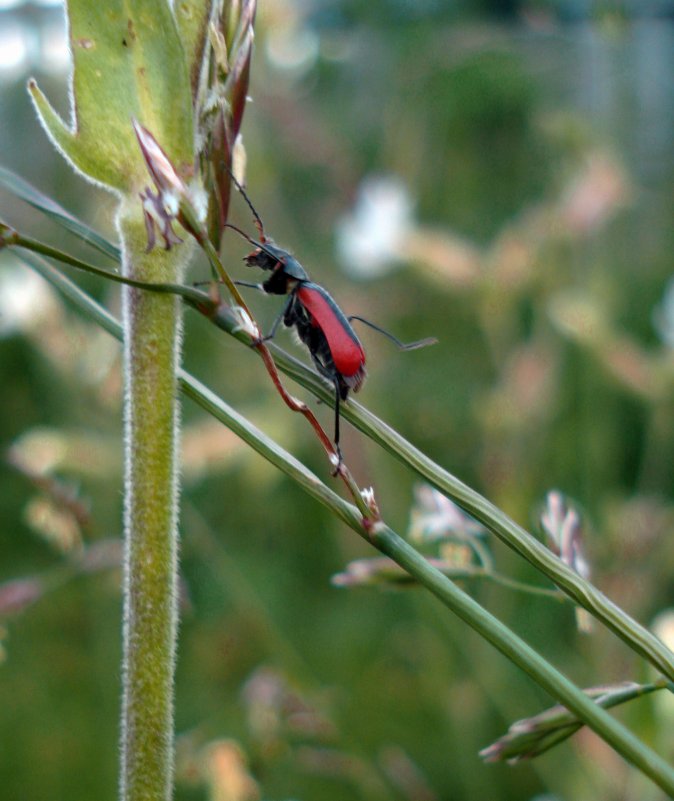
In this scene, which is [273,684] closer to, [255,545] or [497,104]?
[255,545]

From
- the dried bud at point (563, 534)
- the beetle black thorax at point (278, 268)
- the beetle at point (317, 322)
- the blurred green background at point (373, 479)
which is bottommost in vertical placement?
the dried bud at point (563, 534)

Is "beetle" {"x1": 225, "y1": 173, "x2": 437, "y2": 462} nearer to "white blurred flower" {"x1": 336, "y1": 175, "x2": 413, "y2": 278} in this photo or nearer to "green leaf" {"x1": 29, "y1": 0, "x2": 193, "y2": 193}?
"green leaf" {"x1": 29, "y1": 0, "x2": 193, "y2": 193}

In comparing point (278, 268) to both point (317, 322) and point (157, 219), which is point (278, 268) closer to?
point (317, 322)

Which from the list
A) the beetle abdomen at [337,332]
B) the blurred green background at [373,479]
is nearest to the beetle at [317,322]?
the beetle abdomen at [337,332]

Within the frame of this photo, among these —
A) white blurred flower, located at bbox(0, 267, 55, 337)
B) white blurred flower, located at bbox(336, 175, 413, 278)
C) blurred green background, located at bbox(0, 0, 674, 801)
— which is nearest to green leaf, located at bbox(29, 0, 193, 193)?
blurred green background, located at bbox(0, 0, 674, 801)

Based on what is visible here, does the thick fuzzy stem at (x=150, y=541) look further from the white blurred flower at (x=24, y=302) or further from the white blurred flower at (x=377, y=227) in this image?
the white blurred flower at (x=377, y=227)

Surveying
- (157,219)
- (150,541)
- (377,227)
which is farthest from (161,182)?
(377,227)
